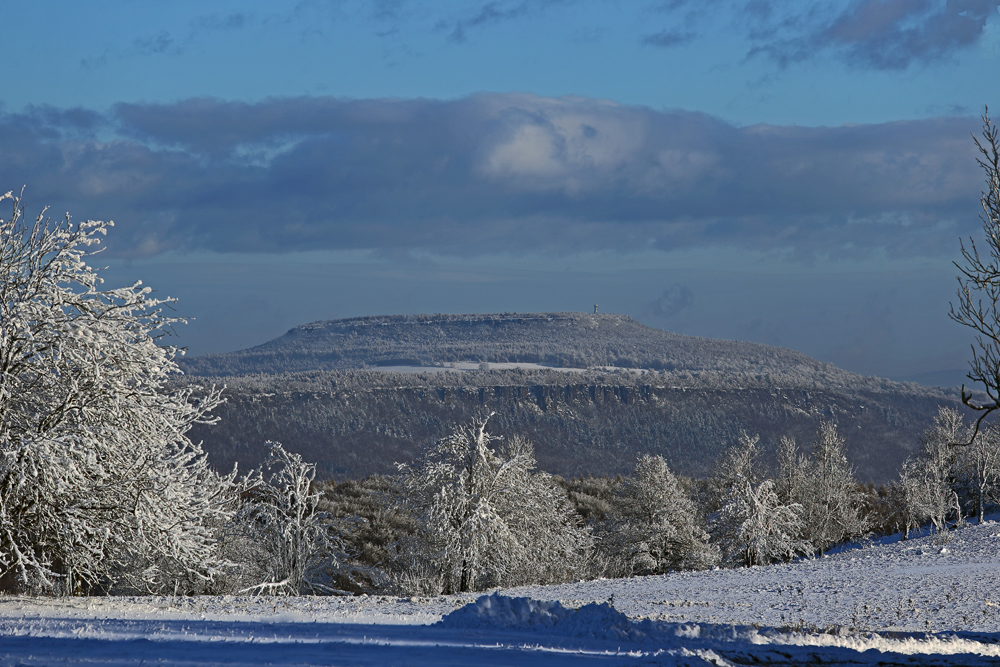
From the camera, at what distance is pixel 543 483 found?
3086 cm

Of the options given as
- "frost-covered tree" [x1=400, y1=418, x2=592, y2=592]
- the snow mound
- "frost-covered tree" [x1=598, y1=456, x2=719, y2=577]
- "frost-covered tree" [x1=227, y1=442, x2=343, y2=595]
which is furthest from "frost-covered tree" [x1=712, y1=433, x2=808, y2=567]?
the snow mound

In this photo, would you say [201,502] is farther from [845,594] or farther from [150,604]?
[845,594]

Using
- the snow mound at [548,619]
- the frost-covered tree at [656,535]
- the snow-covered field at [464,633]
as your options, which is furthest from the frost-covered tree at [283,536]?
the snow mound at [548,619]

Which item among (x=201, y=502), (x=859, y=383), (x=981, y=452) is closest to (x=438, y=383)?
(x=859, y=383)

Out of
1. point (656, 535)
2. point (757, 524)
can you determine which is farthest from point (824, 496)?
point (656, 535)

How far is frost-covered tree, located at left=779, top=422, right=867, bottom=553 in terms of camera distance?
4788 centimetres

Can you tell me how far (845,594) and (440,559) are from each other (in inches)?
509

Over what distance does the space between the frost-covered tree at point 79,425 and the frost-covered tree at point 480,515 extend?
Answer: 15.0 metres

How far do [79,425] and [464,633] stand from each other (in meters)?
6.72

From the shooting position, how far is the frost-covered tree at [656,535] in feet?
133

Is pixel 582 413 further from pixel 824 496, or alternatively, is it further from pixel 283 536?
pixel 283 536

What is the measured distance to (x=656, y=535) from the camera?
4069cm

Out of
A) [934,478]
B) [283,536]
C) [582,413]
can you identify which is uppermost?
[582,413]

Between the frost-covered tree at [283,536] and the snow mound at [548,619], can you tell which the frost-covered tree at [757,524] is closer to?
the frost-covered tree at [283,536]
